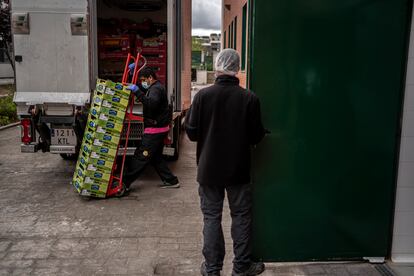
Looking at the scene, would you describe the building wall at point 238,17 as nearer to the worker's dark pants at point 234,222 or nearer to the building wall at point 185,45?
the building wall at point 185,45

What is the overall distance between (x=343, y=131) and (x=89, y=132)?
3496mm

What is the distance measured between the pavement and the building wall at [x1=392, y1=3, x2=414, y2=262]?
0.33m

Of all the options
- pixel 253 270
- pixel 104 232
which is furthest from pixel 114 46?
pixel 253 270

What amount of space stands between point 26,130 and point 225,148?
424cm

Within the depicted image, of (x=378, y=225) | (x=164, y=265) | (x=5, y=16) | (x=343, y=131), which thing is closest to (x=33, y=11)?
(x=164, y=265)

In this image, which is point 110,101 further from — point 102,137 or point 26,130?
point 26,130

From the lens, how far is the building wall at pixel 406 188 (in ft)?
13.1

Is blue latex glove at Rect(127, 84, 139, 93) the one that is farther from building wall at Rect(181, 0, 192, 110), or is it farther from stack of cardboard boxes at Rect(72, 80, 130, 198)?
building wall at Rect(181, 0, 192, 110)

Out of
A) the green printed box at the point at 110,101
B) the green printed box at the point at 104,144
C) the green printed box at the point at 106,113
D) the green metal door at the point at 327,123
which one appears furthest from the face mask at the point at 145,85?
the green metal door at the point at 327,123

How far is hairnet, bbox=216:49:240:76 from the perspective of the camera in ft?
12.3

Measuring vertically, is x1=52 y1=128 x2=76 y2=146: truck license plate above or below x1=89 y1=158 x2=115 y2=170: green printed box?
above

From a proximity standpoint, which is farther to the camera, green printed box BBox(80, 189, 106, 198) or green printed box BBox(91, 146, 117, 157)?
green printed box BBox(80, 189, 106, 198)

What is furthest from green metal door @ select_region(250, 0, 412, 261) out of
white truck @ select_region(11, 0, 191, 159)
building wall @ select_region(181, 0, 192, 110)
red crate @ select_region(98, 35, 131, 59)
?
red crate @ select_region(98, 35, 131, 59)

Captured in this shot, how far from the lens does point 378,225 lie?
13.8 ft
